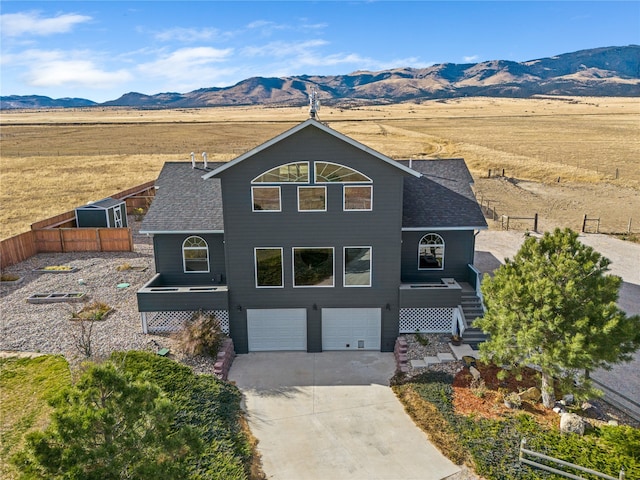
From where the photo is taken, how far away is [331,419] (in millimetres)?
12641

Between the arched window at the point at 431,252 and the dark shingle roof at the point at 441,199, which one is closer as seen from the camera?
the dark shingle roof at the point at 441,199

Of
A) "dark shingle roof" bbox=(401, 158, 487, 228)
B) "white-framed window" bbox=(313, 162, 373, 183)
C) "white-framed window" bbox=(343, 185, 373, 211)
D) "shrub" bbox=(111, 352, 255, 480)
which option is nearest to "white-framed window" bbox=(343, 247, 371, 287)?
"white-framed window" bbox=(343, 185, 373, 211)

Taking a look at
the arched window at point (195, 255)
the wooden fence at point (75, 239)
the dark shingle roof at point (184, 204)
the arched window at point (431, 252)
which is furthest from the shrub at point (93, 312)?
the arched window at point (431, 252)

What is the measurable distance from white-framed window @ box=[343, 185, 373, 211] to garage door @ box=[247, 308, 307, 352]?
434cm

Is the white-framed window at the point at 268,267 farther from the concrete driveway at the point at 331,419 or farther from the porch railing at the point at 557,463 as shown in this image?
the porch railing at the point at 557,463

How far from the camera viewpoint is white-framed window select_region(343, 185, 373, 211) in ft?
50.1

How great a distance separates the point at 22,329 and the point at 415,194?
55.4ft

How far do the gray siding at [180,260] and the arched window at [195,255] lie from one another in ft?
0.44

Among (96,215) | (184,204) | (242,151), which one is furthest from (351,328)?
(242,151)

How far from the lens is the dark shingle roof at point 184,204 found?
17391mm

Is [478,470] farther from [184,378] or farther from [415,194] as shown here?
[415,194]

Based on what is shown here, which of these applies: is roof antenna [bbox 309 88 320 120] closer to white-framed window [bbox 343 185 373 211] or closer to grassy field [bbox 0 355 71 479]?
white-framed window [bbox 343 185 373 211]

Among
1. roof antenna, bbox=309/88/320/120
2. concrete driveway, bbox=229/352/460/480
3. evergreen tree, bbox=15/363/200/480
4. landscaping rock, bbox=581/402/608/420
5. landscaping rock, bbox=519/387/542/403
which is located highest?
roof antenna, bbox=309/88/320/120

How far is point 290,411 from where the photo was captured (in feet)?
42.8
